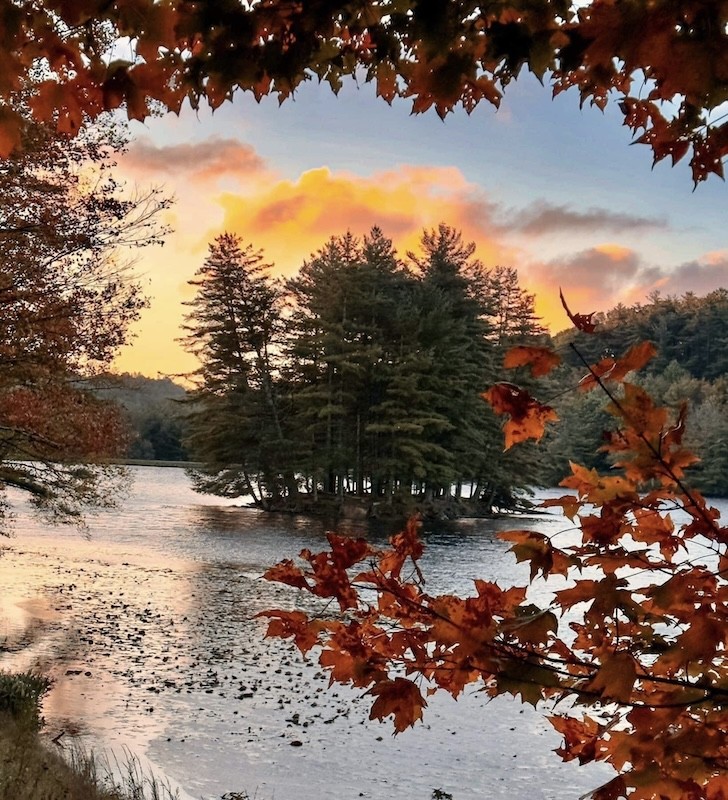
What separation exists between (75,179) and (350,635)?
Answer: 9651 millimetres

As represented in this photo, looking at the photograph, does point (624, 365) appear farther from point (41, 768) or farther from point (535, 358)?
point (41, 768)

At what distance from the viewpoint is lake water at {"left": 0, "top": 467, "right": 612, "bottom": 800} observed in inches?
274

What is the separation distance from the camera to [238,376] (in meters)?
40.8

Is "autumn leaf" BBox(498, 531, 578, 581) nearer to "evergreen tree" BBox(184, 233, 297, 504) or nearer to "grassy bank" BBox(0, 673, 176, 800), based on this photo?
"grassy bank" BBox(0, 673, 176, 800)

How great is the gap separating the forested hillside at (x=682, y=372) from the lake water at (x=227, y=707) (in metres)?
33.5

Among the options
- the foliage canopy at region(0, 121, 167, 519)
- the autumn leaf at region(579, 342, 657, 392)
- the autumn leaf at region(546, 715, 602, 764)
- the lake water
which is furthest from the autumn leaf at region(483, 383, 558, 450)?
the foliage canopy at region(0, 121, 167, 519)

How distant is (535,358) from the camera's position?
149 centimetres

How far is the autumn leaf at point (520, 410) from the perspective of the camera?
1651 mm

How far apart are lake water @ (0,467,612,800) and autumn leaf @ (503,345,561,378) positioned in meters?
5.96

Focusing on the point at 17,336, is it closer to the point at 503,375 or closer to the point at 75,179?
the point at 75,179

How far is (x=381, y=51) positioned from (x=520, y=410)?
4.21 feet

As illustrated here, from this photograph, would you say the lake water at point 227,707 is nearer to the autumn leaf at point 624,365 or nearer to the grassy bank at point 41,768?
the grassy bank at point 41,768

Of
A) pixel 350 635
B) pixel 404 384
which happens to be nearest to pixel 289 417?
pixel 404 384

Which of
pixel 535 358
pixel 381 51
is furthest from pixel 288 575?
pixel 381 51
